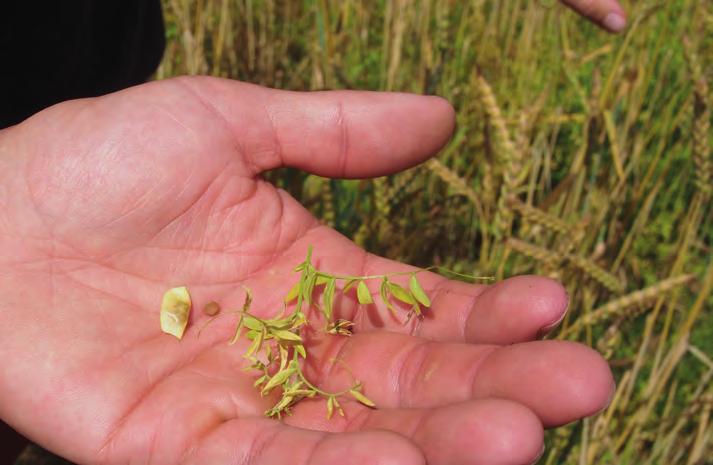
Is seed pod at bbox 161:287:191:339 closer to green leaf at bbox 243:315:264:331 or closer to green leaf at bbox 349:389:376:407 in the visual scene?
green leaf at bbox 243:315:264:331

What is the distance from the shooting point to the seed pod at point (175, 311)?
1.21 m

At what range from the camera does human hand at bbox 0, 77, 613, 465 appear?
95cm

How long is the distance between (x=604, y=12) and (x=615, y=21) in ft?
0.10

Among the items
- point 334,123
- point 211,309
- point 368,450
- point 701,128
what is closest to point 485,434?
point 368,450

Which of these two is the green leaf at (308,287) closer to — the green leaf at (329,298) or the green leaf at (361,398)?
the green leaf at (329,298)

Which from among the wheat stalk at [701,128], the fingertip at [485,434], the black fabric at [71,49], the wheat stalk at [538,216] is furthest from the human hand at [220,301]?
the wheat stalk at [701,128]

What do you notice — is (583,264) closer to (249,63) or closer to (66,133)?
(66,133)

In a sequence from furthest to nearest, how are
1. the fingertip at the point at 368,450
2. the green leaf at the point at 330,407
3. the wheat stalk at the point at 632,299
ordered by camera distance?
the wheat stalk at the point at 632,299
the green leaf at the point at 330,407
the fingertip at the point at 368,450

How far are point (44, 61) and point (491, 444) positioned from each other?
4.43 ft

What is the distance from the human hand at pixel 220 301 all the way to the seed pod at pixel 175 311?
0.06ft

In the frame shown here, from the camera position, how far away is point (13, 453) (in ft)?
5.57

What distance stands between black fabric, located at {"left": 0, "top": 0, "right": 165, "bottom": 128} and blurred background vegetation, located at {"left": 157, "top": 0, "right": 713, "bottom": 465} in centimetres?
14

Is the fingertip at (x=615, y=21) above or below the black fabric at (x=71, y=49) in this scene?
above

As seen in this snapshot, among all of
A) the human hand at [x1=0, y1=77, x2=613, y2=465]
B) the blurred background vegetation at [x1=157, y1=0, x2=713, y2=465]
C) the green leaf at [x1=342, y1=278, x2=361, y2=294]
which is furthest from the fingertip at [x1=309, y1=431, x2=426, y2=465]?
the blurred background vegetation at [x1=157, y1=0, x2=713, y2=465]
